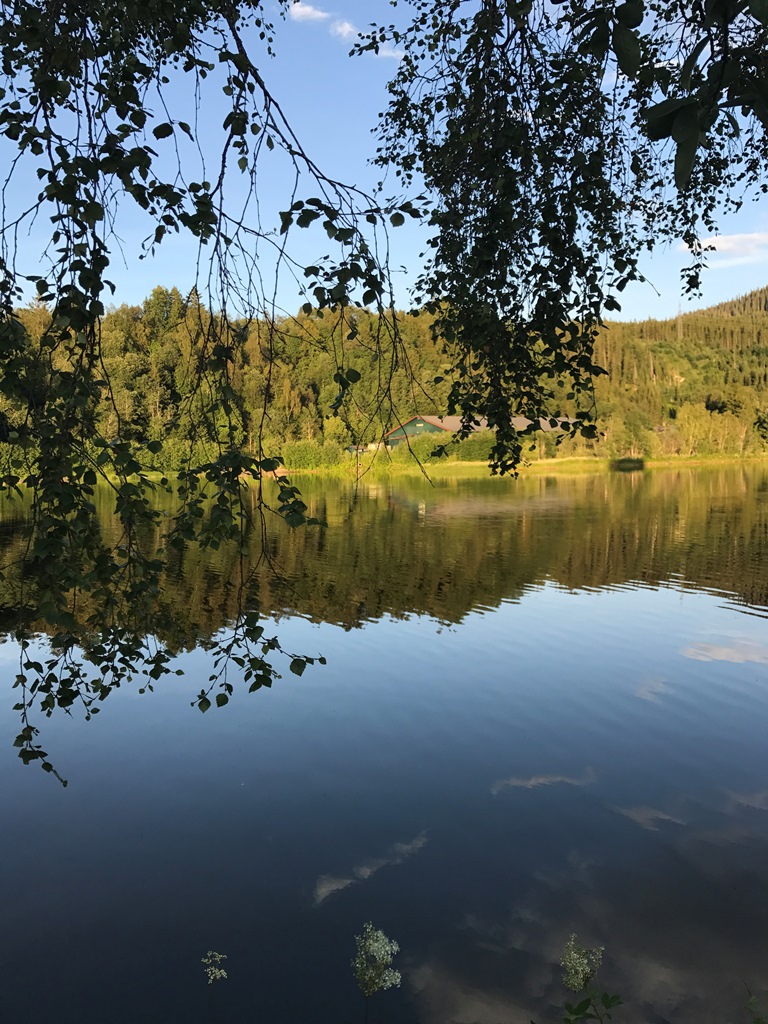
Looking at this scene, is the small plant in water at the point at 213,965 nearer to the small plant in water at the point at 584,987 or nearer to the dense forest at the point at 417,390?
the small plant in water at the point at 584,987

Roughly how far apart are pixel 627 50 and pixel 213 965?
7112mm

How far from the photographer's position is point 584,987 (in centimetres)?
411

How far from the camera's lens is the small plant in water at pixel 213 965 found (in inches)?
253

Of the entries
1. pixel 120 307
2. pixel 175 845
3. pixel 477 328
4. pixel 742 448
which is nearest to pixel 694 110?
pixel 477 328

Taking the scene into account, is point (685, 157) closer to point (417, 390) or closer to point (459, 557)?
point (459, 557)

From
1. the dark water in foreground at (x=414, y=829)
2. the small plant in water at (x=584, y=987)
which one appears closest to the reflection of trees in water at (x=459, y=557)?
the dark water in foreground at (x=414, y=829)

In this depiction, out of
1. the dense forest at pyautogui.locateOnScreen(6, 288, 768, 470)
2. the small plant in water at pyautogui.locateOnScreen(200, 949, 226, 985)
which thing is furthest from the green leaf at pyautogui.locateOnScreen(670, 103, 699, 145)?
the small plant in water at pyautogui.locateOnScreen(200, 949, 226, 985)

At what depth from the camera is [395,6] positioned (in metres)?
8.07

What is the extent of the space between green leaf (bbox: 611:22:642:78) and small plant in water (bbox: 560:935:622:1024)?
365cm

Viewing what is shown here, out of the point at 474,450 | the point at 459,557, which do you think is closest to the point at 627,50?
the point at 459,557

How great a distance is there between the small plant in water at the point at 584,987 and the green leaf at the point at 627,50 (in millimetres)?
3646

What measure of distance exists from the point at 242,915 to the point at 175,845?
5.18 feet

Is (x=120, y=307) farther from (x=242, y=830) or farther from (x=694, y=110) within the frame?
(x=694, y=110)

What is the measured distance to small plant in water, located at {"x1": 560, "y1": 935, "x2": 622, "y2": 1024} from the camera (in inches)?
148
